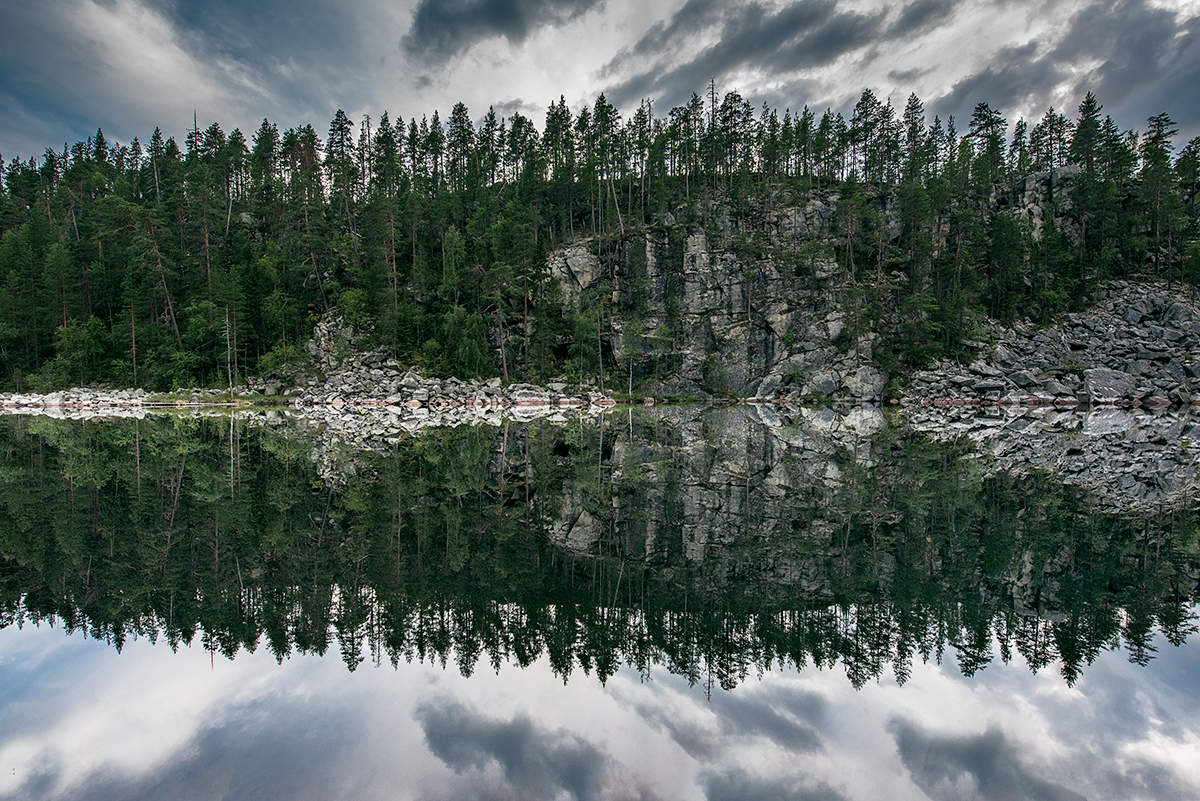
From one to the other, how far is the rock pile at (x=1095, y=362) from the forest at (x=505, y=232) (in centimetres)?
357

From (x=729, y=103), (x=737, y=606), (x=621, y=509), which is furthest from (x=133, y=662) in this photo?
(x=729, y=103)

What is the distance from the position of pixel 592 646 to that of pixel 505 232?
238ft

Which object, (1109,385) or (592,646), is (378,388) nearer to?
(592,646)

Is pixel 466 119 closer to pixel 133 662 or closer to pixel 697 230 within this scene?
pixel 697 230

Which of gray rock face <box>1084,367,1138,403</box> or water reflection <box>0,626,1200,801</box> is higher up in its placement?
gray rock face <box>1084,367,1138,403</box>

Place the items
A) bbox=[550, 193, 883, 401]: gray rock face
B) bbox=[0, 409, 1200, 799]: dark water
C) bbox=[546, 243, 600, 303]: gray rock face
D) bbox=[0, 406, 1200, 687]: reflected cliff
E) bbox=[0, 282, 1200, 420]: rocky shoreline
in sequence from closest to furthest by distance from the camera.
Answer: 1. bbox=[0, 409, 1200, 799]: dark water
2. bbox=[0, 406, 1200, 687]: reflected cliff
3. bbox=[0, 282, 1200, 420]: rocky shoreline
4. bbox=[550, 193, 883, 401]: gray rock face
5. bbox=[546, 243, 600, 303]: gray rock face

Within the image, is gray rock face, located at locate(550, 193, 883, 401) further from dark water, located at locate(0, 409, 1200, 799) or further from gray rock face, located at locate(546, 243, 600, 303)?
dark water, located at locate(0, 409, 1200, 799)

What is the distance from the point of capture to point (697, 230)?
7894 centimetres

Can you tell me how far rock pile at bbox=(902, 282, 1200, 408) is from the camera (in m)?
60.8

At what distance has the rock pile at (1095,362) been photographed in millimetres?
60781

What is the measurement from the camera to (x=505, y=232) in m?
74.3

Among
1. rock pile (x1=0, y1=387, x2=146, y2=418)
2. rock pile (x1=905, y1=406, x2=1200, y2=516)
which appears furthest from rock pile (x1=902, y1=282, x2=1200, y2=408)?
rock pile (x1=0, y1=387, x2=146, y2=418)

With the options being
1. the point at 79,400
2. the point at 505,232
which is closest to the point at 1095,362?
the point at 505,232

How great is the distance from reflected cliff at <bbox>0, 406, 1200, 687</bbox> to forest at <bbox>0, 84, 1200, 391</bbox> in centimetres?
5185
